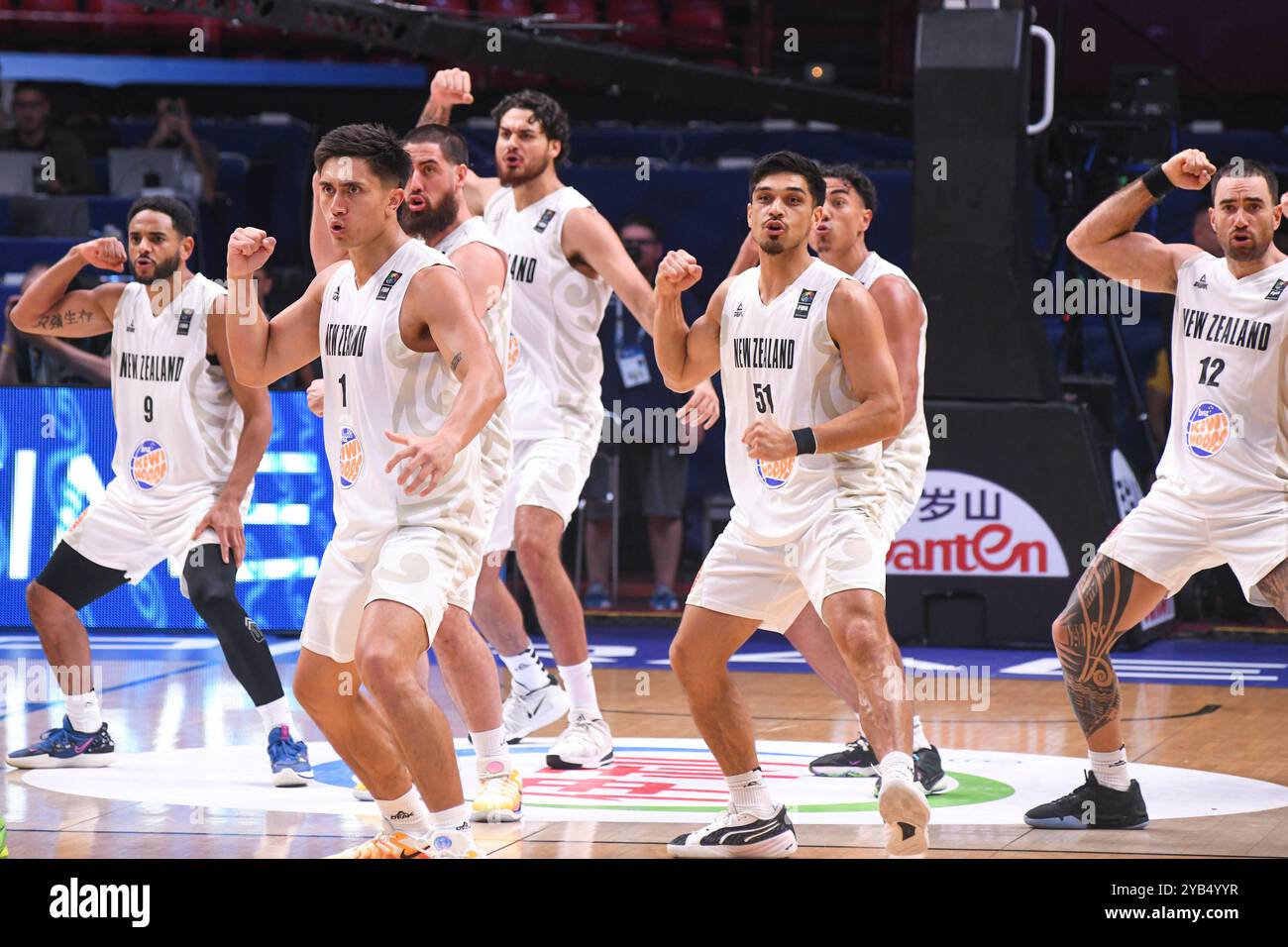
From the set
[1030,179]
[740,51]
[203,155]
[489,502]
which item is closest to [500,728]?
[489,502]

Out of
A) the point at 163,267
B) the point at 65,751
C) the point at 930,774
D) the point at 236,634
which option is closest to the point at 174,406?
the point at 163,267

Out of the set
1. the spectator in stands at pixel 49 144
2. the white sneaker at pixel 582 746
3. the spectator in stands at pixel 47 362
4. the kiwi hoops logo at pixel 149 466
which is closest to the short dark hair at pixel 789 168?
the white sneaker at pixel 582 746

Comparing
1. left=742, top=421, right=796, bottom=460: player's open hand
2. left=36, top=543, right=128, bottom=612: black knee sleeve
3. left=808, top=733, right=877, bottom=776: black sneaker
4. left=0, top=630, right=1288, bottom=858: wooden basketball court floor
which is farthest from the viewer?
left=36, top=543, right=128, bottom=612: black knee sleeve

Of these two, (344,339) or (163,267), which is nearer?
(344,339)

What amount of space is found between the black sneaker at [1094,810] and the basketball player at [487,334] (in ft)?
5.49

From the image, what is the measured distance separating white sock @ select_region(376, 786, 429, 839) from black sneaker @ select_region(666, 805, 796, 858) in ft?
2.58

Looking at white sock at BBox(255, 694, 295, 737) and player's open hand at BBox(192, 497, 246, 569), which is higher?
player's open hand at BBox(192, 497, 246, 569)

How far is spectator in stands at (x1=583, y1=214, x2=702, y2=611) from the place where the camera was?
11375 mm

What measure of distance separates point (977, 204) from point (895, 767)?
5574 millimetres

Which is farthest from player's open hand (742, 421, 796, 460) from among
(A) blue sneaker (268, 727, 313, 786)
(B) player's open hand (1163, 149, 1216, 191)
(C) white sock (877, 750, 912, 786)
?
(A) blue sneaker (268, 727, 313, 786)

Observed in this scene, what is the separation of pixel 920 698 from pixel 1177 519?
2.76 metres

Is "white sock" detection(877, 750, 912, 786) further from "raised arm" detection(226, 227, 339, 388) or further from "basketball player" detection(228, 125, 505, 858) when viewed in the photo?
"raised arm" detection(226, 227, 339, 388)

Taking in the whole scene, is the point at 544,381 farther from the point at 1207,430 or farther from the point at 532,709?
the point at 1207,430

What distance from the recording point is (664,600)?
11.3 m
